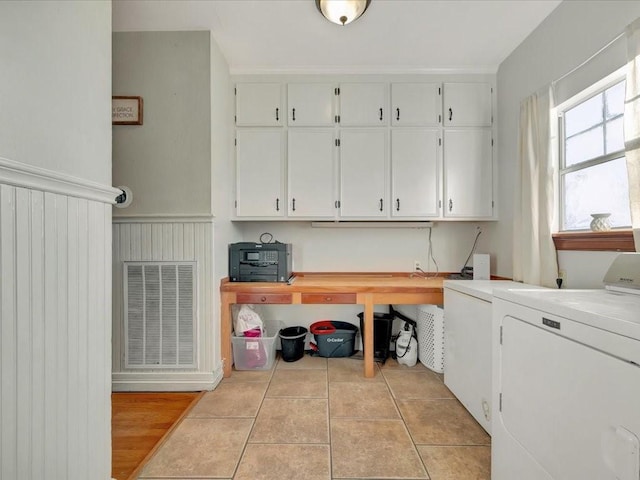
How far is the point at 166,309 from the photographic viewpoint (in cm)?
211

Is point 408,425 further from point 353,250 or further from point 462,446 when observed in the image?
point 353,250

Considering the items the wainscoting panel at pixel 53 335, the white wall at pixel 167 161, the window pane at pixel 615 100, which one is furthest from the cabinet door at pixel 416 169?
the wainscoting panel at pixel 53 335

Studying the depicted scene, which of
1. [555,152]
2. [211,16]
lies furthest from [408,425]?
[211,16]

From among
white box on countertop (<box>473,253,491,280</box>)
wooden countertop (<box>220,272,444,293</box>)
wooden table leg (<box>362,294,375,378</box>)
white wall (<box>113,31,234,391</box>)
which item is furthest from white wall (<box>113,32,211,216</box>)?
white box on countertop (<box>473,253,491,280</box>)

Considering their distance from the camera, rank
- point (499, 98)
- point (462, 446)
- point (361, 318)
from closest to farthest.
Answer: point (462, 446)
point (499, 98)
point (361, 318)

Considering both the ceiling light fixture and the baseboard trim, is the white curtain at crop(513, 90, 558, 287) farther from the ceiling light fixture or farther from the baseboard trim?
the baseboard trim

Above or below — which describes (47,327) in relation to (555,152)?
below

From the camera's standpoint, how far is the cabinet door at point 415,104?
8.27 feet

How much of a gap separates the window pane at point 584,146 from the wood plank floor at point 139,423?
2.95m

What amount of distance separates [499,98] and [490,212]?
3.23 ft

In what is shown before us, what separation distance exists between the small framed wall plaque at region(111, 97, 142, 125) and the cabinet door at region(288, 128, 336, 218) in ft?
3.74

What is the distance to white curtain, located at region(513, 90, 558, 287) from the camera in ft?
6.06

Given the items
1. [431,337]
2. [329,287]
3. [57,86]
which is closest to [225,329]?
[329,287]

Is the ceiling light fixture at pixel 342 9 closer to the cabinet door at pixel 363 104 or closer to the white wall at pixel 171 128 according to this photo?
the cabinet door at pixel 363 104
